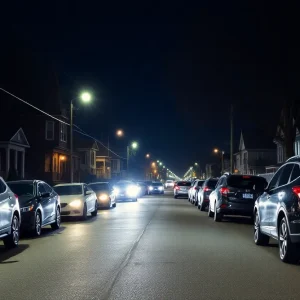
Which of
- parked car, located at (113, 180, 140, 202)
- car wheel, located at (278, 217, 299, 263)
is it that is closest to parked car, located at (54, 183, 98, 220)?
car wheel, located at (278, 217, 299, 263)

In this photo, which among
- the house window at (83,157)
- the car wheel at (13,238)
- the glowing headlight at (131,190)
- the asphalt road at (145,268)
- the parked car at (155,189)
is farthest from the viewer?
the house window at (83,157)

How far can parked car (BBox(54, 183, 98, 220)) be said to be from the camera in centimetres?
2219

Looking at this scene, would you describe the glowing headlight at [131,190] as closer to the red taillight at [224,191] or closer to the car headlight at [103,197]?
the car headlight at [103,197]

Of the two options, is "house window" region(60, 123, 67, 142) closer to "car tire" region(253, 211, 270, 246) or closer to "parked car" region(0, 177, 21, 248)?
"parked car" region(0, 177, 21, 248)

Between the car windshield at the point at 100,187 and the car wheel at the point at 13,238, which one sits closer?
the car wheel at the point at 13,238

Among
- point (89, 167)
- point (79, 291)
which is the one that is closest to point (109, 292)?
point (79, 291)

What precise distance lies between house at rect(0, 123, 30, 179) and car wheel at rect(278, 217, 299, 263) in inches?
1410

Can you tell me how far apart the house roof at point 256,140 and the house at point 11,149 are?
4292 centimetres

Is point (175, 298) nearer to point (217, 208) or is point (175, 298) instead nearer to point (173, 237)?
point (173, 237)

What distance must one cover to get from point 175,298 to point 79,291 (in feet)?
4.79

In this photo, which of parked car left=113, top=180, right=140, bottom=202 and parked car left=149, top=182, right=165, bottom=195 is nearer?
parked car left=113, top=180, right=140, bottom=202

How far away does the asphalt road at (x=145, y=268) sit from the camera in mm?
8430

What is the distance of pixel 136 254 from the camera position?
12281 mm

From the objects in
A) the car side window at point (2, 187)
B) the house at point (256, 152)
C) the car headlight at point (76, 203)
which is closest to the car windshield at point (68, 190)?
the car headlight at point (76, 203)
